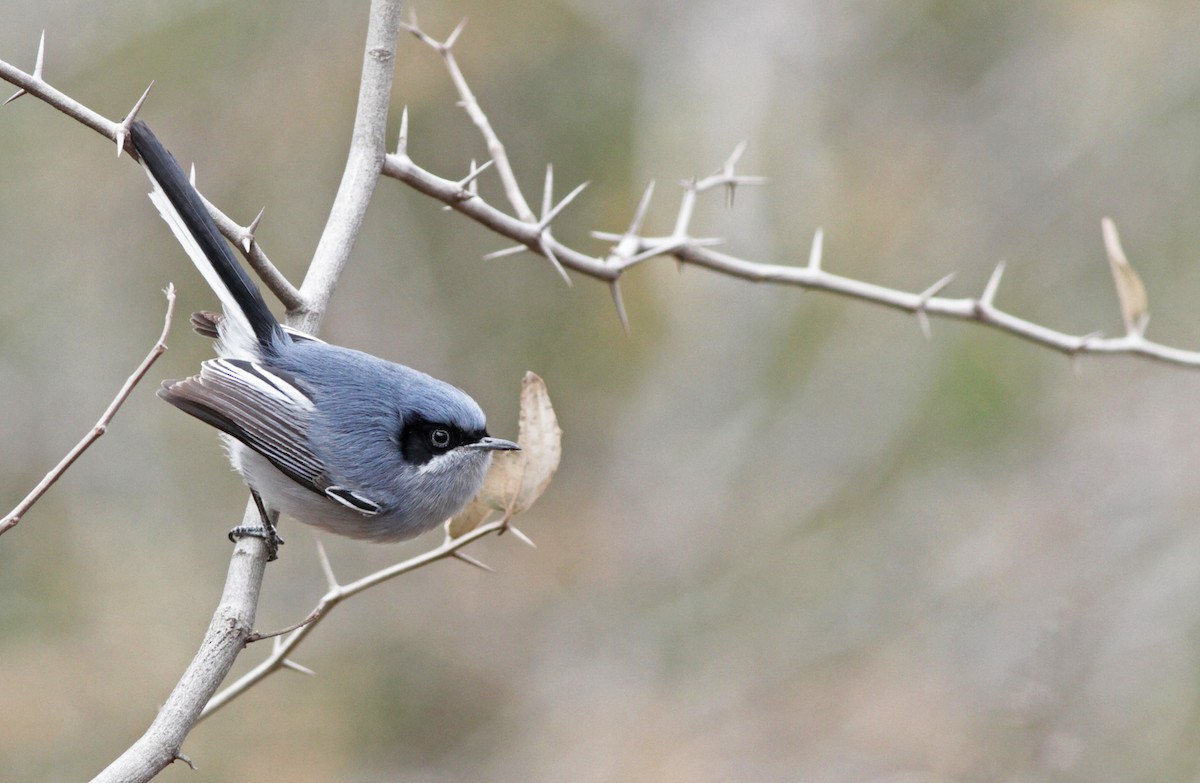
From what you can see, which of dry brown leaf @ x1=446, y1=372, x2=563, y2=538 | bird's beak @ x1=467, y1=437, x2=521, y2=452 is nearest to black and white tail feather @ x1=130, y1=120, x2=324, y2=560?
bird's beak @ x1=467, y1=437, x2=521, y2=452

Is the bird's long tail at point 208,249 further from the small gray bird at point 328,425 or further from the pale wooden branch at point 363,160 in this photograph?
the pale wooden branch at point 363,160

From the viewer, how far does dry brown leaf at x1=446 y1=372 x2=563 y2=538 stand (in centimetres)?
211

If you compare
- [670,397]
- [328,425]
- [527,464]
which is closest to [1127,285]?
[527,464]

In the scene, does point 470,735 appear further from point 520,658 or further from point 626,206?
point 626,206

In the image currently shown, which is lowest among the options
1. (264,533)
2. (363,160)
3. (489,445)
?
(264,533)

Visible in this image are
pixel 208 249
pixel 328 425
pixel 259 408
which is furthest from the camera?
pixel 328 425

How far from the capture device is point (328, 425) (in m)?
2.93

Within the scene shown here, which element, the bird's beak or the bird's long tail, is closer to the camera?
the bird's long tail

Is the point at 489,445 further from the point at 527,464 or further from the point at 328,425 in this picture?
the point at 527,464

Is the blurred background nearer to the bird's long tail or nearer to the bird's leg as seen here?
the bird's long tail

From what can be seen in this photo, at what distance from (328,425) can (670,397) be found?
4.85 m

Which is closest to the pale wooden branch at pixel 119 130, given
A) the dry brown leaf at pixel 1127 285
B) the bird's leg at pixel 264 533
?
the bird's leg at pixel 264 533

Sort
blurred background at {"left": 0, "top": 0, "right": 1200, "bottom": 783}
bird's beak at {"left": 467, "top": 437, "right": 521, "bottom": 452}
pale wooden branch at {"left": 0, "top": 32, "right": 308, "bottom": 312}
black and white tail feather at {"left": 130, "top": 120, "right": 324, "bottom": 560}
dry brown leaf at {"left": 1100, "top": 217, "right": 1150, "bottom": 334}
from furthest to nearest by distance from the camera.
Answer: blurred background at {"left": 0, "top": 0, "right": 1200, "bottom": 783} < bird's beak at {"left": 467, "top": 437, "right": 521, "bottom": 452} < dry brown leaf at {"left": 1100, "top": 217, "right": 1150, "bottom": 334} < black and white tail feather at {"left": 130, "top": 120, "right": 324, "bottom": 560} < pale wooden branch at {"left": 0, "top": 32, "right": 308, "bottom": 312}

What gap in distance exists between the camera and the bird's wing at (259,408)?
2.71 meters
